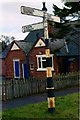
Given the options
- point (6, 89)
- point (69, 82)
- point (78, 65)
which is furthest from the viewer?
point (78, 65)

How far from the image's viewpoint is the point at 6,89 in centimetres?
1518

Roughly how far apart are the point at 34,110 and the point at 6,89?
5.61 m

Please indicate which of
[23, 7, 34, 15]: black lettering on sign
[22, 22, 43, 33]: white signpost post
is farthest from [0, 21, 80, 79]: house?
[23, 7, 34, 15]: black lettering on sign

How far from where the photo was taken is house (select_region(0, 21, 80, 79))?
29.5 m

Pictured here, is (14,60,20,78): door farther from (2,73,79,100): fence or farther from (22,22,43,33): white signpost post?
(22,22,43,33): white signpost post

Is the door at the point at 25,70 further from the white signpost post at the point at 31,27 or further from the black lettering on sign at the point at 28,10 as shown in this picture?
the black lettering on sign at the point at 28,10

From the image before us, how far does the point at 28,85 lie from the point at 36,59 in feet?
44.9

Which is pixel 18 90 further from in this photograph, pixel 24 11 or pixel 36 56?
pixel 36 56

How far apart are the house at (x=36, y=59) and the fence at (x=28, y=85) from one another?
712 cm

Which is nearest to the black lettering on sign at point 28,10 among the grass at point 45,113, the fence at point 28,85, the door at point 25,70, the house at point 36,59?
the grass at point 45,113

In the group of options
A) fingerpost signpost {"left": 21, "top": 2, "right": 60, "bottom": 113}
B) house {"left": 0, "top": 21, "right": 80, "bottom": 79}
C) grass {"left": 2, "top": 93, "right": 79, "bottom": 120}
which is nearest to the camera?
grass {"left": 2, "top": 93, "right": 79, "bottom": 120}

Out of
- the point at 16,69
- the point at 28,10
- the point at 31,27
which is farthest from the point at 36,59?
the point at 28,10

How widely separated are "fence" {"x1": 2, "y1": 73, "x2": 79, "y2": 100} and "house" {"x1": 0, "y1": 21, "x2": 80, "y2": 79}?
712 cm

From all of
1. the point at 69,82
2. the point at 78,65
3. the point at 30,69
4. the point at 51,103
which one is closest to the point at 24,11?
the point at 51,103
